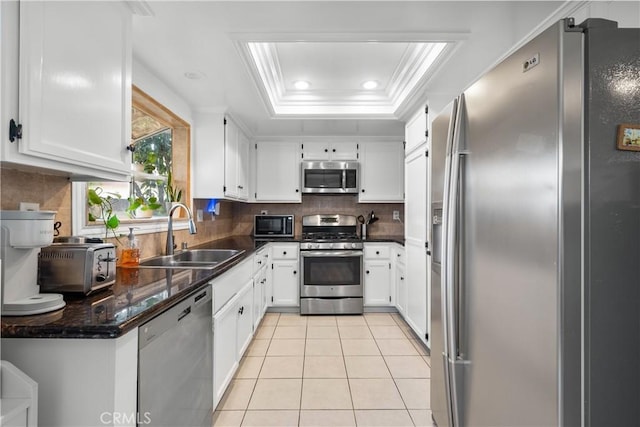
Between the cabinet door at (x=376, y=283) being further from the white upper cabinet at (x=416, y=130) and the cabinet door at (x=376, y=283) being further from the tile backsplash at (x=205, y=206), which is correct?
the white upper cabinet at (x=416, y=130)

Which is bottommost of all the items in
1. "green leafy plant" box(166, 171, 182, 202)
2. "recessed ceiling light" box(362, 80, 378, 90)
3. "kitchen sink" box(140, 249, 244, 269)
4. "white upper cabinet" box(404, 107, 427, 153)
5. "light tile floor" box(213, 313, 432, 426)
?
"light tile floor" box(213, 313, 432, 426)

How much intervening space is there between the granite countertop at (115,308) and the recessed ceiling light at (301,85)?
204 cm

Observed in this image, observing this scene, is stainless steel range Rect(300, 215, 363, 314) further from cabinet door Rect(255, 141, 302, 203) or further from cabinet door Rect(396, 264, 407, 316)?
cabinet door Rect(255, 141, 302, 203)

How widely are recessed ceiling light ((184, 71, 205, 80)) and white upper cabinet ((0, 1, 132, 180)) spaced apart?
2.52 ft

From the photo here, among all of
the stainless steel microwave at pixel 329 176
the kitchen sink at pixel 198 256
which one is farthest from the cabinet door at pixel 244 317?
the stainless steel microwave at pixel 329 176

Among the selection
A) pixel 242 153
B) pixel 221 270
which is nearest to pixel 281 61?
pixel 242 153

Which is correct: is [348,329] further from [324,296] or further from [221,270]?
[221,270]

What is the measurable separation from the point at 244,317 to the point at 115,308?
1555 mm

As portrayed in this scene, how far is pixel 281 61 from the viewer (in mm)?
2559

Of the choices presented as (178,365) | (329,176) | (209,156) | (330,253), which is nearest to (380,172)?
(329,176)

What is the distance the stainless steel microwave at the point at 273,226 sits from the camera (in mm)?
4199

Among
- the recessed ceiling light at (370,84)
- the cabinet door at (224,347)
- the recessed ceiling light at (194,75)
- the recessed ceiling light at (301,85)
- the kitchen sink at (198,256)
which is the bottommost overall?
the cabinet door at (224,347)

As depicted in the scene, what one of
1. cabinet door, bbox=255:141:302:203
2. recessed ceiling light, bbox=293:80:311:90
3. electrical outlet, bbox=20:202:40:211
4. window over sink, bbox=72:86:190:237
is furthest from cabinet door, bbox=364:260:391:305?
electrical outlet, bbox=20:202:40:211

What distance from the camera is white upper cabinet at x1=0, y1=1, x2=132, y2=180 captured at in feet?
3.03
